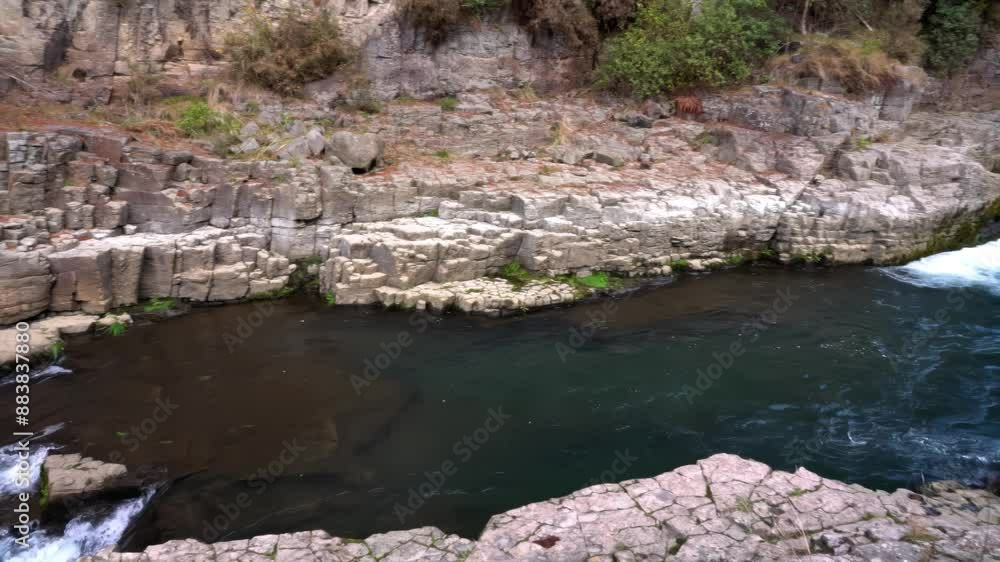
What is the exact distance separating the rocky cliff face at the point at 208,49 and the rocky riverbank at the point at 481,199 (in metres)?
1.15

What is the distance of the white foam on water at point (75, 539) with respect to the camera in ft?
21.0

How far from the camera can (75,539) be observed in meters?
6.66

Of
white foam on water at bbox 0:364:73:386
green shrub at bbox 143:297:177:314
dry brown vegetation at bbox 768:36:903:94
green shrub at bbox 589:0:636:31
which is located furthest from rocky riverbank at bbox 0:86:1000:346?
green shrub at bbox 589:0:636:31

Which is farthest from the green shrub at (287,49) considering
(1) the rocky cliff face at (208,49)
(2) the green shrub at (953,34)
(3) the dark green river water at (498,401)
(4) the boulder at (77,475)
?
(2) the green shrub at (953,34)

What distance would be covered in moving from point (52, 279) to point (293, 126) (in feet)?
22.3

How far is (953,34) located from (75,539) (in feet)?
83.0

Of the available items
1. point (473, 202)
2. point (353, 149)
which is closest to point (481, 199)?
point (473, 202)

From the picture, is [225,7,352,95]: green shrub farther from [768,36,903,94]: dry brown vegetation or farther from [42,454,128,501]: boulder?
[768,36,903,94]: dry brown vegetation

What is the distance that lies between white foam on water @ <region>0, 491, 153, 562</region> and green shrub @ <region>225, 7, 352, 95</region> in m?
12.8

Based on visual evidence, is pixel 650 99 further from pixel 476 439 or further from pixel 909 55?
pixel 476 439

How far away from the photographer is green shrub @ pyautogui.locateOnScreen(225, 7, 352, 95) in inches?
657

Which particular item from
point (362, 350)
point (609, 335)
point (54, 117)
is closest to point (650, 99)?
point (609, 335)

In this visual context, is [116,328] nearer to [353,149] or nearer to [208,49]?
[353,149]

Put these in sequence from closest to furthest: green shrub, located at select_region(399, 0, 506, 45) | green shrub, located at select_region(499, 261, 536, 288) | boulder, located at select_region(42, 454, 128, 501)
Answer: boulder, located at select_region(42, 454, 128, 501) → green shrub, located at select_region(499, 261, 536, 288) → green shrub, located at select_region(399, 0, 506, 45)
